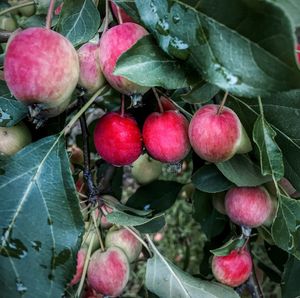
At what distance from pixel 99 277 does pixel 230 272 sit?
22 cm

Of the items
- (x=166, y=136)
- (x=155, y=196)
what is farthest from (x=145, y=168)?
(x=166, y=136)

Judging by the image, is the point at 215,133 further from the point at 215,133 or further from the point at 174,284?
the point at 174,284

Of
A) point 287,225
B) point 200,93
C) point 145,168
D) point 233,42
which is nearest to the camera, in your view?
point 233,42

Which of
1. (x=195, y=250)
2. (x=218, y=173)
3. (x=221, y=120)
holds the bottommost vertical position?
(x=195, y=250)

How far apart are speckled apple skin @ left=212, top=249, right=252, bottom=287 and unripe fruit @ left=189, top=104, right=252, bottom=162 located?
0.26 m

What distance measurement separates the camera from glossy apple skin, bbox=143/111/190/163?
641 mm

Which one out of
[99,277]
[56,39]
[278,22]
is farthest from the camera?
[99,277]

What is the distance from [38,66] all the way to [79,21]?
14 centimetres

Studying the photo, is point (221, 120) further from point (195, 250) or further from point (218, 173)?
point (195, 250)

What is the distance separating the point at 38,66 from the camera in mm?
499

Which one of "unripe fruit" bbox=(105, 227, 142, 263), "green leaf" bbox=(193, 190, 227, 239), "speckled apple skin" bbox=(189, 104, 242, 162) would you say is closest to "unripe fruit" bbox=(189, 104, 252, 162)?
"speckled apple skin" bbox=(189, 104, 242, 162)

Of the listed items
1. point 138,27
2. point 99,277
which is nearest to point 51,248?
point 99,277

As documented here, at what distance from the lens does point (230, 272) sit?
0.81 m

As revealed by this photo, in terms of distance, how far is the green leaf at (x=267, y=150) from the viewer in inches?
23.6
